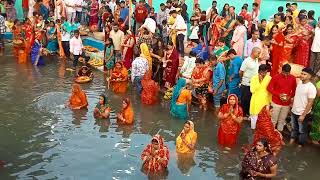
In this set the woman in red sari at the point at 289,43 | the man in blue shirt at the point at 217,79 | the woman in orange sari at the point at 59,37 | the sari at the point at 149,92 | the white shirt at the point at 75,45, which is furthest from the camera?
the woman in orange sari at the point at 59,37

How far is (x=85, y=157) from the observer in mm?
9070

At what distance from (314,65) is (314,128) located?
2.49 meters

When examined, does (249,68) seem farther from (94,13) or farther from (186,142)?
(94,13)

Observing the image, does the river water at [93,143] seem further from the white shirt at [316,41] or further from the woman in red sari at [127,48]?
the white shirt at [316,41]

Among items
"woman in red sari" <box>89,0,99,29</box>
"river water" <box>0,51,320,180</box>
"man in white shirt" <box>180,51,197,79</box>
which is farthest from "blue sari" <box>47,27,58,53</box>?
"man in white shirt" <box>180,51,197,79</box>

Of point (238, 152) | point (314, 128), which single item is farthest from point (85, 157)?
point (314, 128)

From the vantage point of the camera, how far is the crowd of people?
30.7ft

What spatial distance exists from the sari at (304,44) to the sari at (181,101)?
2.95m

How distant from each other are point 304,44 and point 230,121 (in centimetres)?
333

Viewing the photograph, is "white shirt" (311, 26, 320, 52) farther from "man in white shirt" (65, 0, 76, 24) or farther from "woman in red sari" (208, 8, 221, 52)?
"man in white shirt" (65, 0, 76, 24)

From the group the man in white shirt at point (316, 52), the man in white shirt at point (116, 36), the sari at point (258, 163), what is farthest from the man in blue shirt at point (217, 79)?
the man in white shirt at point (116, 36)

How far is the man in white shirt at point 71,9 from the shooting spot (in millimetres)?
19000

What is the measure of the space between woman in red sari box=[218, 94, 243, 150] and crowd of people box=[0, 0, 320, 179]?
20 mm

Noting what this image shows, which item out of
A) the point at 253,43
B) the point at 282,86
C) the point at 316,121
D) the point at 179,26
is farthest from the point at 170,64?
the point at 316,121
